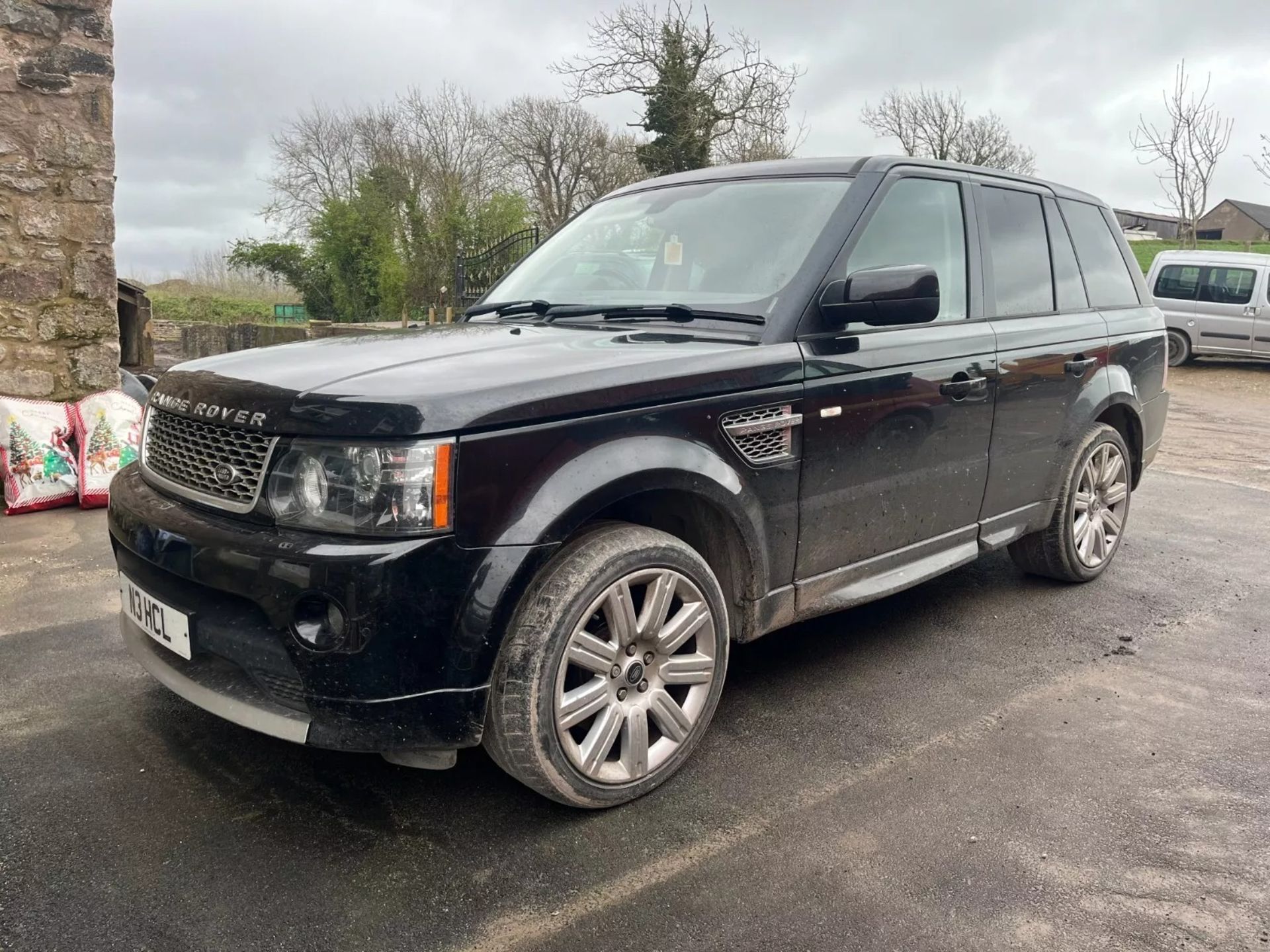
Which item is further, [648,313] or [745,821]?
[648,313]

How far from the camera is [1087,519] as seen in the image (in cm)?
458

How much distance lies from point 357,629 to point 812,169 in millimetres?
2433

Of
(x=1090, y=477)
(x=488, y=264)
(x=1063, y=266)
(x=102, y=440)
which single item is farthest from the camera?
(x=488, y=264)

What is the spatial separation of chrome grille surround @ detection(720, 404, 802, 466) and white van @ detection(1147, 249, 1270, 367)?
15.7 m

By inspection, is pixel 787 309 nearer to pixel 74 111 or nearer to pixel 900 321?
pixel 900 321

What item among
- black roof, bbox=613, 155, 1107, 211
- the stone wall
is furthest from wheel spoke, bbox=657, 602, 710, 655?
the stone wall

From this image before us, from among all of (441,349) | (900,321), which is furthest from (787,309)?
(441,349)

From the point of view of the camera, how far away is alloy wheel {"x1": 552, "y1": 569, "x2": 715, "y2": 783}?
2.44 metres

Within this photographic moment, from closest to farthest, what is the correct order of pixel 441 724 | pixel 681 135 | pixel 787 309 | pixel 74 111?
pixel 441 724 < pixel 787 309 < pixel 74 111 < pixel 681 135

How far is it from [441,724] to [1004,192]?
11.0ft

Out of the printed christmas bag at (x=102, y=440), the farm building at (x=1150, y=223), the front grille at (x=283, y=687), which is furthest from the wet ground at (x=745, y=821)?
the farm building at (x=1150, y=223)

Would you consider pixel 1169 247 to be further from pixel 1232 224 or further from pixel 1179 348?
pixel 1232 224

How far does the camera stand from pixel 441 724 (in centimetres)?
225

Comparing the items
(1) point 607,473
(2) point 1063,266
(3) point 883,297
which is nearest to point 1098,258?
(2) point 1063,266
